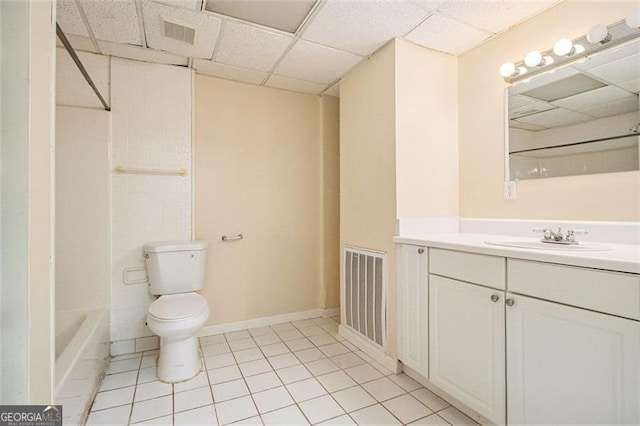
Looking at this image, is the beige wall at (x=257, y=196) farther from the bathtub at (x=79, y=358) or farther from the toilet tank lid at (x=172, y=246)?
the bathtub at (x=79, y=358)

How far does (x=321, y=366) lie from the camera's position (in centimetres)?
198

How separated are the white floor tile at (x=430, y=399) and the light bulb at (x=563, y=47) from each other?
192 cm

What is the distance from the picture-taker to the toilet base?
1.82m

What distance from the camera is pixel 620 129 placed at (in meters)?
1.38

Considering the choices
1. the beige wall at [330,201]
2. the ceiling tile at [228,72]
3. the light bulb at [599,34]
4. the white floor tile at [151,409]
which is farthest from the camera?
the beige wall at [330,201]

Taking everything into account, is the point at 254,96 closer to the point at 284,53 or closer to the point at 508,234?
the point at 284,53

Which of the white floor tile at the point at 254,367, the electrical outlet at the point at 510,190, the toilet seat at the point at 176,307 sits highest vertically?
the electrical outlet at the point at 510,190

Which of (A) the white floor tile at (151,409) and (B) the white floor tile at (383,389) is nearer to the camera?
(A) the white floor tile at (151,409)

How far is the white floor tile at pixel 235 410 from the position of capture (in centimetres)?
148

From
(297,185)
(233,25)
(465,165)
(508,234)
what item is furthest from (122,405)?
(465,165)

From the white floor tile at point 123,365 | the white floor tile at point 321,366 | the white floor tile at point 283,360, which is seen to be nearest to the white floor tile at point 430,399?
the white floor tile at point 321,366

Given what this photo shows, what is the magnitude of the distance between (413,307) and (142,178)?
6.97 ft

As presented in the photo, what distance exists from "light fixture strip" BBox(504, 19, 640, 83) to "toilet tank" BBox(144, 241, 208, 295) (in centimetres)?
237

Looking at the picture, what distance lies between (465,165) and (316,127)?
57.9 inches
